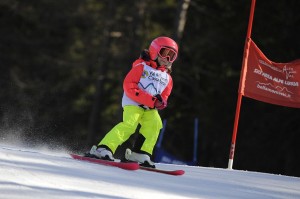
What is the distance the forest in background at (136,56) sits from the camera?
22031 millimetres

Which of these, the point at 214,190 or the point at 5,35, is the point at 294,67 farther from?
the point at 5,35

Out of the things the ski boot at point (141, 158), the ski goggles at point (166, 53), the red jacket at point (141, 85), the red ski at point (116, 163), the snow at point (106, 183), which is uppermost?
the ski goggles at point (166, 53)

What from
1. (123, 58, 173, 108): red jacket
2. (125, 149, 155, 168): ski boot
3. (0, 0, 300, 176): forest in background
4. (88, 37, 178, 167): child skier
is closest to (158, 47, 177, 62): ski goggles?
(88, 37, 178, 167): child skier

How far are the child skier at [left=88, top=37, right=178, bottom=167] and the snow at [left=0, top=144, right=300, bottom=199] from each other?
0.50 meters

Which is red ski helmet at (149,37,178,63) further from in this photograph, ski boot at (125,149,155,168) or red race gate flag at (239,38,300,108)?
red race gate flag at (239,38,300,108)

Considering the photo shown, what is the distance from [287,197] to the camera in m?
8.13

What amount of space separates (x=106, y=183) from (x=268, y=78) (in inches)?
206

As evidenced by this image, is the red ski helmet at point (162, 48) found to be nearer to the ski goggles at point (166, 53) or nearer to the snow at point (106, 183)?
the ski goggles at point (166, 53)

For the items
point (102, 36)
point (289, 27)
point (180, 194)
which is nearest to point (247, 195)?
point (180, 194)

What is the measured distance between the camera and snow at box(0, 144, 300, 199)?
5980 mm

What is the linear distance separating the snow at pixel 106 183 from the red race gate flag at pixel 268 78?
224 cm

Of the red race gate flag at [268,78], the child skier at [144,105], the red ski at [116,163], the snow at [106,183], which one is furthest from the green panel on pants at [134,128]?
the red race gate flag at [268,78]

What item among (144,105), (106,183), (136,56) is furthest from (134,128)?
(136,56)

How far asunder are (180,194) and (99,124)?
25.2 m
